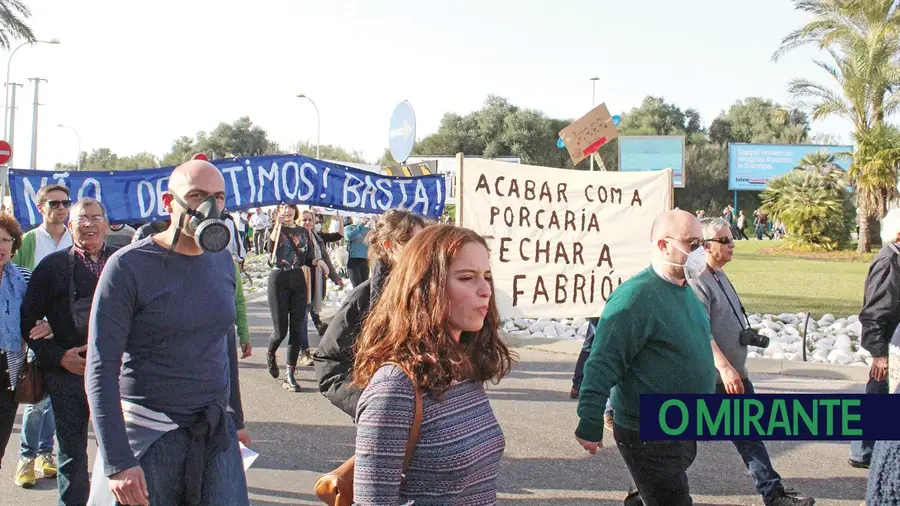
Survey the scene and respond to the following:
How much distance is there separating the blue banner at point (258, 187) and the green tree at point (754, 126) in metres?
62.9

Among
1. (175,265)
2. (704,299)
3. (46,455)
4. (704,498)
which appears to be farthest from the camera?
(46,455)

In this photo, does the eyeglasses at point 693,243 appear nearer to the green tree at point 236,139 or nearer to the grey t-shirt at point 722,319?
the grey t-shirt at point 722,319

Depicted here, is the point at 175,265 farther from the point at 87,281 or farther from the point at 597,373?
the point at 597,373

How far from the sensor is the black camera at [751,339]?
447 cm

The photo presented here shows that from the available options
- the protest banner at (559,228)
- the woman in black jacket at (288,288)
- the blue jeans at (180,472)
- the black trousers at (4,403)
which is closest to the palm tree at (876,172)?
the protest banner at (559,228)

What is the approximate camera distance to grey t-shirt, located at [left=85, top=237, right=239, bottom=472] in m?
2.61

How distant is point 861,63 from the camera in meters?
29.6

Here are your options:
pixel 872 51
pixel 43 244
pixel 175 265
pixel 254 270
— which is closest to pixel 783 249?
pixel 872 51

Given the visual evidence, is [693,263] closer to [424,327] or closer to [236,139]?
[424,327]

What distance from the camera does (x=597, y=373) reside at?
3355mm

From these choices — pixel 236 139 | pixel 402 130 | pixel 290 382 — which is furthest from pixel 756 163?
pixel 290 382

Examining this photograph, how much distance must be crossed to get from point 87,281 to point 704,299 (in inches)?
120

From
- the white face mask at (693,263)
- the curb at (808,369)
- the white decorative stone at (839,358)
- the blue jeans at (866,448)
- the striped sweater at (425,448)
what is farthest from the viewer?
the white decorative stone at (839,358)

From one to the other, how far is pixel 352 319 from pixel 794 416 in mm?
2140
